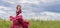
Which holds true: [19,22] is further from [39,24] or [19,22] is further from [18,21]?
[39,24]

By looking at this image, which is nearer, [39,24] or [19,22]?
[19,22]

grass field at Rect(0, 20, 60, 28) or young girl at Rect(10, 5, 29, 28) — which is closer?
young girl at Rect(10, 5, 29, 28)

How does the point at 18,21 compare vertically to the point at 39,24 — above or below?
above

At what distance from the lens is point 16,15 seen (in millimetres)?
5473

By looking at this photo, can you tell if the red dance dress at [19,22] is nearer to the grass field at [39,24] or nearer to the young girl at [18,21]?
the young girl at [18,21]

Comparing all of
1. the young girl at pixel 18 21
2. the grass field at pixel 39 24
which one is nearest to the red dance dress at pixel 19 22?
the young girl at pixel 18 21

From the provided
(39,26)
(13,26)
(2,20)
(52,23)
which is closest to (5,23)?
(2,20)

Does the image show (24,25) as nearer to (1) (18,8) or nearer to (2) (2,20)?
(1) (18,8)

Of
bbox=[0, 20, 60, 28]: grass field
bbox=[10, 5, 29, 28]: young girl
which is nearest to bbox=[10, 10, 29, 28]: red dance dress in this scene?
bbox=[10, 5, 29, 28]: young girl

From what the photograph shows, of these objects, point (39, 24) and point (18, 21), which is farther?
point (39, 24)

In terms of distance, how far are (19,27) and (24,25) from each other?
0.43 ft

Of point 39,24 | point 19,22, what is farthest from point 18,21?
point 39,24

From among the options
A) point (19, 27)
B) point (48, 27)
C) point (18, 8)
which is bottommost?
point (48, 27)

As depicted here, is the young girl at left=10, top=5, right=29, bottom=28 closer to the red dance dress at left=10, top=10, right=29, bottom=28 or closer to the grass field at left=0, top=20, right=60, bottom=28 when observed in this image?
the red dance dress at left=10, top=10, right=29, bottom=28
